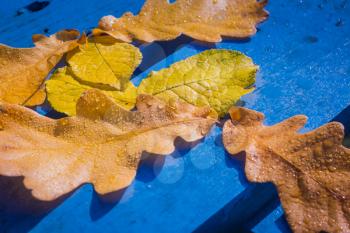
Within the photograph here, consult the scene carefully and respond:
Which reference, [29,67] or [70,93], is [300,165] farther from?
[29,67]

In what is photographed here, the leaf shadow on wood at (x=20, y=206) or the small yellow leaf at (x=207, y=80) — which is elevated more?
the small yellow leaf at (x=207, y=80)

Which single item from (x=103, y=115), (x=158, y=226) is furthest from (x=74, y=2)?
(x=158, y=226)

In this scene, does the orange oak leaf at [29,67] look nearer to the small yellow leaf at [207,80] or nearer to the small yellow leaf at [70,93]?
the small yellow leaf at [70,93]

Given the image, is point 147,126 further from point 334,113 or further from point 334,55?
point 334,55

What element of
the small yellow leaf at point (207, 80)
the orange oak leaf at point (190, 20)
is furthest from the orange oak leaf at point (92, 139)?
the orange oak leaf at point (190, 20)

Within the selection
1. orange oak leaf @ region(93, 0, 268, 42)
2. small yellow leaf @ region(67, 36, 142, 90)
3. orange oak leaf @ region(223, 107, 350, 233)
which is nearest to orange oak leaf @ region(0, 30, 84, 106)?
small yellow leaf @ region(67, 36, 142, 90)

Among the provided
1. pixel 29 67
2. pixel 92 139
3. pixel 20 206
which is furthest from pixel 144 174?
pixel 29 67
